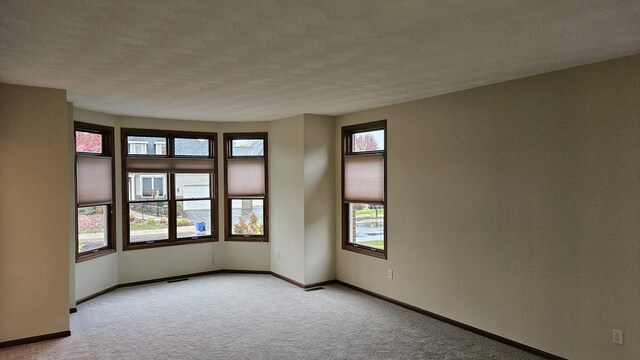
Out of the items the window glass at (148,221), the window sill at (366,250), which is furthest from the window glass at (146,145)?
the window sill at (366,250)

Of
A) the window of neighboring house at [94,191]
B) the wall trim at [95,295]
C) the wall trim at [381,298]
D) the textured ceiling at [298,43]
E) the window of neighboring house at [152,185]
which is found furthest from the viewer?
the window of neighboring house at [152,185]

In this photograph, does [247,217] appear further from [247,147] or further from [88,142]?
Answer: [88,142]

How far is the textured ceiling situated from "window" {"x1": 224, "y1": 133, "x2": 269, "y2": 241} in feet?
8.49

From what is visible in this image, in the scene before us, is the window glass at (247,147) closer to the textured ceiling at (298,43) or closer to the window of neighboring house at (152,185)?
the window of neighboring house at (152,185)

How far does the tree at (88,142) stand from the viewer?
5652 mm

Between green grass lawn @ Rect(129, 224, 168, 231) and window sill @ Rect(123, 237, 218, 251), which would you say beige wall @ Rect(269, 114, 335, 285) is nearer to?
window sill @ Rect(123, 237, 218, 251)

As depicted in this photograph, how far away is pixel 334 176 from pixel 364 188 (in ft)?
2.29

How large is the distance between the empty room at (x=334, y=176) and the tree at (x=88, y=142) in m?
0.04

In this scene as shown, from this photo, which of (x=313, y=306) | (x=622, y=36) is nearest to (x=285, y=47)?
(x=622, y=36)

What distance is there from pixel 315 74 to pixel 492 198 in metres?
2.15

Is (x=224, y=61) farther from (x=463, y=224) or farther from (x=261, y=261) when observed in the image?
(x=261, y=261)

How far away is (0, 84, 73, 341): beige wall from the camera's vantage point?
4066 millimetres

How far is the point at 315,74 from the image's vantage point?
371cm

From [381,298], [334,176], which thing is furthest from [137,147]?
[381,298]
